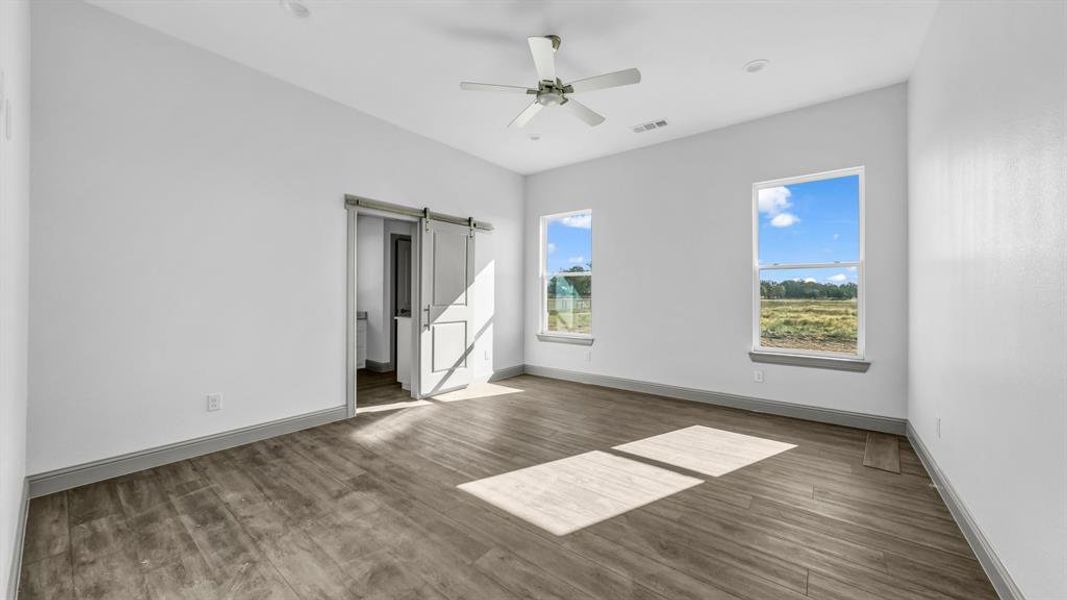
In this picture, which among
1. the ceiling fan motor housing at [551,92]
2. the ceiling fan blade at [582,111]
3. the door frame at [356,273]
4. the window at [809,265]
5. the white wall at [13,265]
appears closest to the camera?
the white wall at [13,265]

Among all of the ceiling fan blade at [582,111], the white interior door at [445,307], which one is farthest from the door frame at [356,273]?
the ceiling fan blade at [582,111]

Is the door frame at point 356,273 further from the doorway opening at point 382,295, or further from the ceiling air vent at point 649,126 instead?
the ceiling air vent at point 649,126

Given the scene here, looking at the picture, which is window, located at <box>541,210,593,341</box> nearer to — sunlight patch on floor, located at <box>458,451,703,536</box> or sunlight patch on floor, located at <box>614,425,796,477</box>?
sunlight patch on floor, located at <box>614,425,796,477</box>

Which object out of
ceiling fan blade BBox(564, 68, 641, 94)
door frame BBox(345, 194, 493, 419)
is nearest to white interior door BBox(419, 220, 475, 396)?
door frame BBox(345, 194, 493, 419)

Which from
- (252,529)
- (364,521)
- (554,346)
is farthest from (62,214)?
(554,346)

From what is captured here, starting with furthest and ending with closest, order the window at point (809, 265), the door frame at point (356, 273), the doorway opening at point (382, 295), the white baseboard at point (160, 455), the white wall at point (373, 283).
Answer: the white wall at point (373, 283) < the doorway opening at point (382, 295) < the door frame at point (356, 273) < the window at point (809, 265) < the white baseboard at point (160, 455)

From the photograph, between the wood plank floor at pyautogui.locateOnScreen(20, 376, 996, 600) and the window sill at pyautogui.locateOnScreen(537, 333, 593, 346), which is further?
the window sill at pyautogui.locateOnScreen(537, 333, 593, 346)

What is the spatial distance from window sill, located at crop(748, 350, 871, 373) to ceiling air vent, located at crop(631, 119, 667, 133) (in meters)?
2.58

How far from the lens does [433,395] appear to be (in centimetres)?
489

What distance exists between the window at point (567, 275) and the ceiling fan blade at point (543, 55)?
9.18 ft

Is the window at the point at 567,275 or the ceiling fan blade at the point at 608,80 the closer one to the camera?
the ceiling fan blade at the point at 608,80

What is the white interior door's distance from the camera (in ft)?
15.8

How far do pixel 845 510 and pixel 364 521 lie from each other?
2633 millimetres

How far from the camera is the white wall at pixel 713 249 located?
359 centimetres
